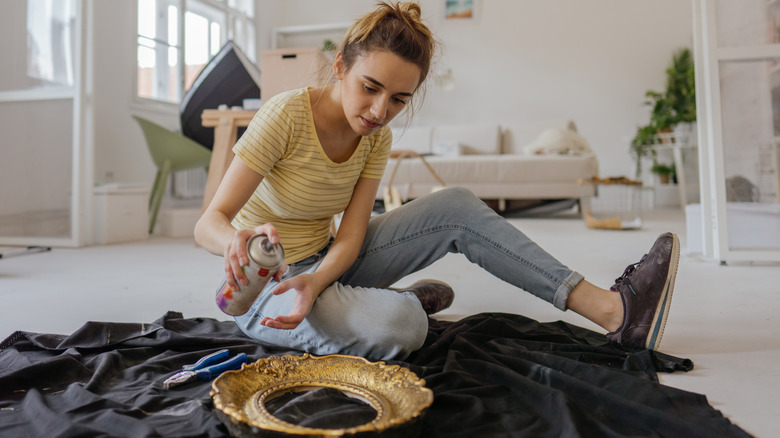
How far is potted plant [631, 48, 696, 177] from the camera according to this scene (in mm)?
5242

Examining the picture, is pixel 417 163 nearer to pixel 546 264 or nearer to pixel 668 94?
pixel 668 94

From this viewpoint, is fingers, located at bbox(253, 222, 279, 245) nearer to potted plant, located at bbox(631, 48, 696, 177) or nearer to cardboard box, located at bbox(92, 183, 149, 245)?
cardboard box, located at bbox(92, 183, 149, 245)

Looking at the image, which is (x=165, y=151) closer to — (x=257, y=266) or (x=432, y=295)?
(x=432, y=295)

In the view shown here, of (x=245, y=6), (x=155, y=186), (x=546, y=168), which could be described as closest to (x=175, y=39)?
(x=245, y=6)

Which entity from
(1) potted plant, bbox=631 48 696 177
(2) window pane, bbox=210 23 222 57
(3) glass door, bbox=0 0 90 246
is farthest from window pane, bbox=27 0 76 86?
(1) potted plant, bbox=631 48 696 177

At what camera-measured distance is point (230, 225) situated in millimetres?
915

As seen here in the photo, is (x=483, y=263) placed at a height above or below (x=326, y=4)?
below

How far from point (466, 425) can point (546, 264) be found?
459 millimetres

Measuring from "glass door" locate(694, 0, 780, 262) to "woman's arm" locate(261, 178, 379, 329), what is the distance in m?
1.73

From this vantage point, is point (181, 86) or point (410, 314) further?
point (181, 86)

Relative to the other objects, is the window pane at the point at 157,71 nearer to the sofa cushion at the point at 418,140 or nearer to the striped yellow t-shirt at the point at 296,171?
the sofa cushion at the point at 418,140

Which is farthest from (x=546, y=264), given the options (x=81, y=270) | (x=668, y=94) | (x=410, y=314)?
(x=668, y=94)

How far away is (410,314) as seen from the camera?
1.02 meters

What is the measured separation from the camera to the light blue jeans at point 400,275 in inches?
39.2
